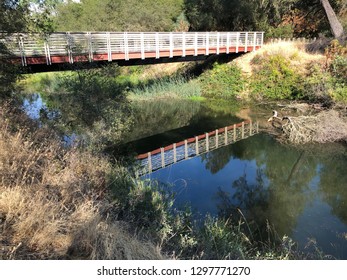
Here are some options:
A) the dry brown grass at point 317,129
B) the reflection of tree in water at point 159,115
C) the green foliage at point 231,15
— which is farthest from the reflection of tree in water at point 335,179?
the green foliage at point 231,15

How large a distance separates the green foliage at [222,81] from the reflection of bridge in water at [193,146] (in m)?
7.34

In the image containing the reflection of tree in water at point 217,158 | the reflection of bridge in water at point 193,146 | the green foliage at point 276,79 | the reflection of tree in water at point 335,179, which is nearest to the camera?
the reflection of tree in water at point 335,179

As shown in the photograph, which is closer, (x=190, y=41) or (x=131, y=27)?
(x=190, y=41)

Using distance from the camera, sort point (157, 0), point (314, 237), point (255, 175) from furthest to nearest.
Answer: point (157, 0) → point (255, 175) → point (314, 237)

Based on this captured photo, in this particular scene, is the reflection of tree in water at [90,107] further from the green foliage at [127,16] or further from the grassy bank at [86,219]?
the green foliage at [127,16]

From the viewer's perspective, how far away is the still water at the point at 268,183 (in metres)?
7.17

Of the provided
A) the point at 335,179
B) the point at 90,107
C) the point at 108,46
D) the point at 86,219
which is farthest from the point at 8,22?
the point at 335,179

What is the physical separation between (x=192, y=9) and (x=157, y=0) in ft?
34.1

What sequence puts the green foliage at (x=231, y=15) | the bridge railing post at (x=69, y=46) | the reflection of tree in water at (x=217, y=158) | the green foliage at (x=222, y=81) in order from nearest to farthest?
the reflection of tree in water at (x=217, y=158), the bridge railing post at (x=69, y=46), the green foliage at (x=222, y=81), the green foliage at (x=231, y=15)

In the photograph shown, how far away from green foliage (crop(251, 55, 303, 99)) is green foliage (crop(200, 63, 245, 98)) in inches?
50.4

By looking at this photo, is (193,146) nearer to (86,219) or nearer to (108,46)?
(108,46)
